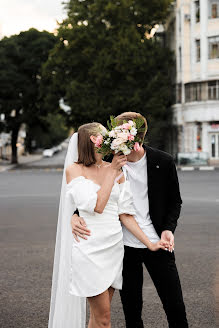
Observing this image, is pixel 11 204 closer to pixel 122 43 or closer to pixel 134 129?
pixel 134 129

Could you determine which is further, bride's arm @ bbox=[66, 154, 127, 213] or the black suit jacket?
the black suit jacket

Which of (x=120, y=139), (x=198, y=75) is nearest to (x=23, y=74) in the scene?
(x=198, y=75)

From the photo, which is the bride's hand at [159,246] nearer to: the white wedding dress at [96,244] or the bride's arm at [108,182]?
the white wedding dress at [96,244]

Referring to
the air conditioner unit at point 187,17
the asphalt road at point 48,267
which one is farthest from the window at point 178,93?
the asphalt road at point 48,267

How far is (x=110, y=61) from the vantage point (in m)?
41.2

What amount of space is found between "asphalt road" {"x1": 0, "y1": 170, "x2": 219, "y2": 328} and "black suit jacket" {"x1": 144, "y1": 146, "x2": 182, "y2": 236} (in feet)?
4.94

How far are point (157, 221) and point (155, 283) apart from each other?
1.33ft

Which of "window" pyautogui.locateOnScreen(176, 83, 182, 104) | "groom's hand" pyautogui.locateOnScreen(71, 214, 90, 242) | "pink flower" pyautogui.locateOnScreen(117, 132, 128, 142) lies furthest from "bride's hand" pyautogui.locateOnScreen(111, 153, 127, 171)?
"window" pyautogui.locateOnScreen(176, 83, 182, 104)

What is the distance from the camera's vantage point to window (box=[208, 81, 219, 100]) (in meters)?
44.2

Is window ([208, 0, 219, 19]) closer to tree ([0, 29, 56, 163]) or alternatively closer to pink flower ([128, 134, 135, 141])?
tree ([0, 29, 56, 163])

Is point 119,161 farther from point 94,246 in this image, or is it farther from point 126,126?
point 94,246

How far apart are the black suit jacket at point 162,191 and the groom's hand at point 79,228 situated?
1.63 feet

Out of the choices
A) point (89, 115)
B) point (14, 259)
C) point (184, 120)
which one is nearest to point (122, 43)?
point (89, 115)

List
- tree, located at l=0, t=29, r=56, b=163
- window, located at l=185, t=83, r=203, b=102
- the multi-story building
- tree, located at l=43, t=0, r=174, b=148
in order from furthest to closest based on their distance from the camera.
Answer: tree, located at l=0, t=29, r=56, b=163 < window, located at l=185, t=83, r=203, b=102 < the multi-story building < tree, located at l=43, t=0, r=174, b=148
